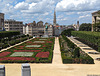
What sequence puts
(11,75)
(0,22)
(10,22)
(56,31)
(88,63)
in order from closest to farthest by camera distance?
(11,75)
(88,63)
(0,22)
(10,22)
(56,31)

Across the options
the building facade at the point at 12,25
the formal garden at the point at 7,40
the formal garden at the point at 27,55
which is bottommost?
the formal garden at the point at 27,55

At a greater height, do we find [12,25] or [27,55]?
[12,25]

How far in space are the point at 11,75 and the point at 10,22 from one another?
115 metres

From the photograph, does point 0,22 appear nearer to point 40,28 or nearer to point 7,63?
point 40,28

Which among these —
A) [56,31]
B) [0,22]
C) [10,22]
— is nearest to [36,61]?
[0,22]

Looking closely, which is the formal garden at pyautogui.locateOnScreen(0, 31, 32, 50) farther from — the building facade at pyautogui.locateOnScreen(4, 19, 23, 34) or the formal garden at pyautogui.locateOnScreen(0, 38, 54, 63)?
the building facade at pyautogui.locateOnScreen(4, 19, 23, 34)

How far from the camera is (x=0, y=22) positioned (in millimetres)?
99375

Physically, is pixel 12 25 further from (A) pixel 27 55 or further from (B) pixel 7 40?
(A) pixel 27 55

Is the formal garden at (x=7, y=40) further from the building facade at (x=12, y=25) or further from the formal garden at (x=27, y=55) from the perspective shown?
the building facade at (x=12, y=25)

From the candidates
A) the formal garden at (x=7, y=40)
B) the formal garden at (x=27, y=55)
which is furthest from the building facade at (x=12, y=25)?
the formal garden at (x=27, y=55)

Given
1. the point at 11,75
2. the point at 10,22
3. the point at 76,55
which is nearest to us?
Answer: the point at 11,75

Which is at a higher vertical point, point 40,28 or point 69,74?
point 40,28

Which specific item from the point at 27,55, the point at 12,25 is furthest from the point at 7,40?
the point at 12,25

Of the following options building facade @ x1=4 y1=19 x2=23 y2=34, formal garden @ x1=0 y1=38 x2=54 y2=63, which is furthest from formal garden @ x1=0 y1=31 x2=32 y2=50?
building facade @ x1=4 y1=19 x2=23 y2=34
